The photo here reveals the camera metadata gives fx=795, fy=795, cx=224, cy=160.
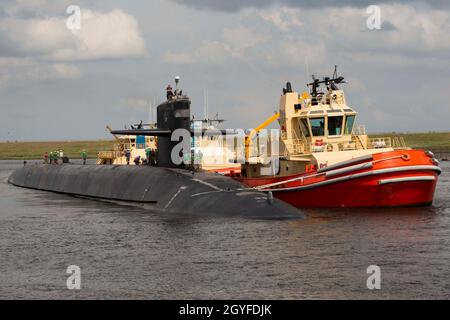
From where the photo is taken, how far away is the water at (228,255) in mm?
20953

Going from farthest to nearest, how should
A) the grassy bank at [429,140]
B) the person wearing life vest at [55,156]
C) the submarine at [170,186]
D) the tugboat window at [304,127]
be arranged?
the grassy bank at [429,140], the person wearing life vest at [55,156], the tugboat window at [304,127], the submarine at [170,186]

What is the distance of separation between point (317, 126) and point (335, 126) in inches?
38.3

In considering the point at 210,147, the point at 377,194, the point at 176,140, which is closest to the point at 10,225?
the point at 176,140

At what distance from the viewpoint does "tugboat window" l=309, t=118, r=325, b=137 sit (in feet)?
142

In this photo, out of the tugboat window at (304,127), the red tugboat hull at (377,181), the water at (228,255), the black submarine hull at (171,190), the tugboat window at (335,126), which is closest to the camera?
the water at (228,255)

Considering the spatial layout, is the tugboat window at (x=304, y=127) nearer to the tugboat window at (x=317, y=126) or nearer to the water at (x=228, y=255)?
the tugboat window at (x=317, y=126)

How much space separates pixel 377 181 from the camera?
3725cm

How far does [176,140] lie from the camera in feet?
137

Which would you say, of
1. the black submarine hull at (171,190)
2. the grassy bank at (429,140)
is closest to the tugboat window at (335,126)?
the black submarine hull at (171,190)

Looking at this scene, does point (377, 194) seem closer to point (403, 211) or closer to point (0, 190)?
point (403, 211)

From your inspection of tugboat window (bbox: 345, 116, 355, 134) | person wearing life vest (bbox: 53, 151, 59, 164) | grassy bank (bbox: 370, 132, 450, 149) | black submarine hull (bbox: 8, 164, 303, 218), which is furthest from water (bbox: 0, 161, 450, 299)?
grassy bank (bbox: 370, 132, 450, 149)

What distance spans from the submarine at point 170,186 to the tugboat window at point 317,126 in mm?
6893

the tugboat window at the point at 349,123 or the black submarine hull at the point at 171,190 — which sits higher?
the tugboat window at the point at 349,123

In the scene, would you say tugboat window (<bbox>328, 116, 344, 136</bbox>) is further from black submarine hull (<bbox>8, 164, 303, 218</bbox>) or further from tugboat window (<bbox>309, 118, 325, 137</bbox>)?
black submarine hull (<bbox>8, 164, 303, 218</bbox>)
